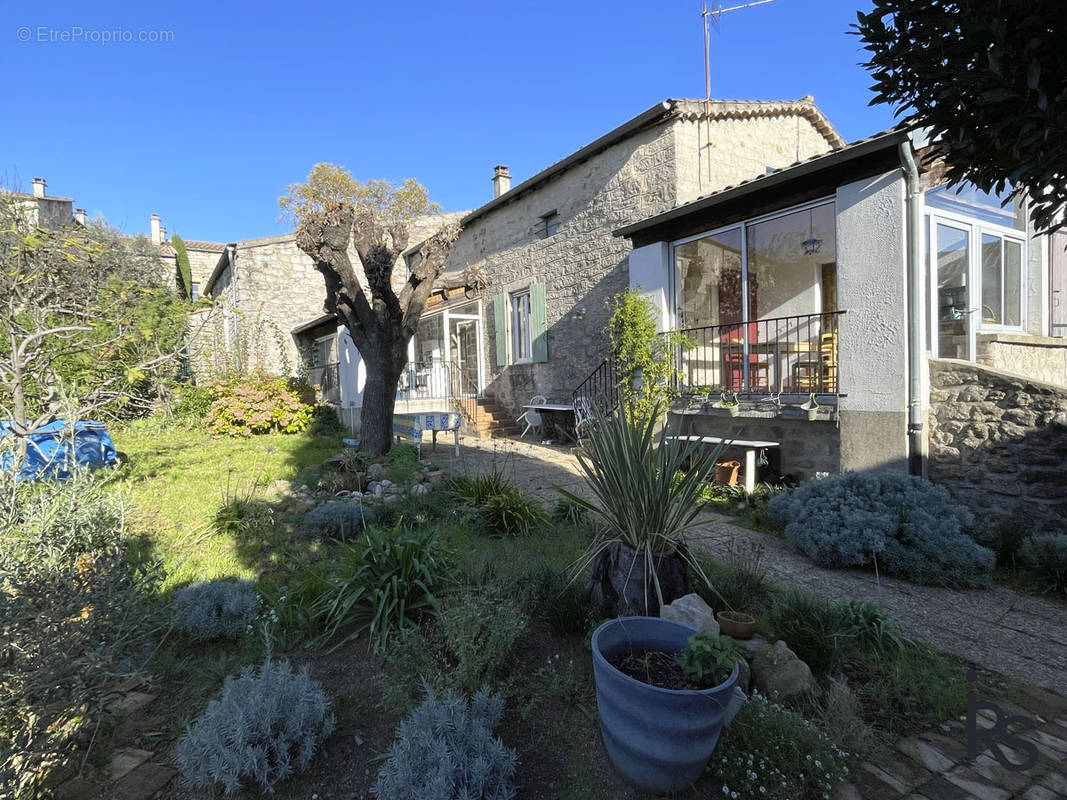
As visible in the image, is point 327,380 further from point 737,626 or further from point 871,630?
point 871,630

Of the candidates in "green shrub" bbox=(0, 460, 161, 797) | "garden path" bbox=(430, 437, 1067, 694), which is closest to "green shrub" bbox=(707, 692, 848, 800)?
"garden path" bbox=(430, 437, 1067, 694)

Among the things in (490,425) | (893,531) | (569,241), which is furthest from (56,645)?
(569,241)

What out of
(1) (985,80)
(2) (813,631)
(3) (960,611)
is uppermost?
(1) (985,80)

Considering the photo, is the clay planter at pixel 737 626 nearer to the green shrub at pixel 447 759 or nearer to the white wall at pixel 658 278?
the green shrub at pixel 447 759

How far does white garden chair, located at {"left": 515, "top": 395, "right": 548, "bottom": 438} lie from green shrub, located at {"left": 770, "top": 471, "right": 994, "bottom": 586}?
6.73m

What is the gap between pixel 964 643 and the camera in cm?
323

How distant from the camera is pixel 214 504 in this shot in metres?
5.73

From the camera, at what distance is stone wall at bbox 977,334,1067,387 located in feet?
20.8

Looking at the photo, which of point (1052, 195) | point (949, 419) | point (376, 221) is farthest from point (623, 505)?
point (376, 221)

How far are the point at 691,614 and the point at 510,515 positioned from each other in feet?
8.29

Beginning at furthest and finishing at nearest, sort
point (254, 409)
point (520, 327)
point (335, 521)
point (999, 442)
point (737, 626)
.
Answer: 1. point (520, 327)
2. point (254, 409)
3. point (999, 442)
4. point (335, 521)
5. point (737, 626)

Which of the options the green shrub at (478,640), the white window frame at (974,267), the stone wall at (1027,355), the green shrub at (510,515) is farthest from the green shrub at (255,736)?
the stone wall at (1027,355)

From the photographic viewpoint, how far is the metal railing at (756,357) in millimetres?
7332

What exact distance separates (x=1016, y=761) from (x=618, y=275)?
8572 mm
